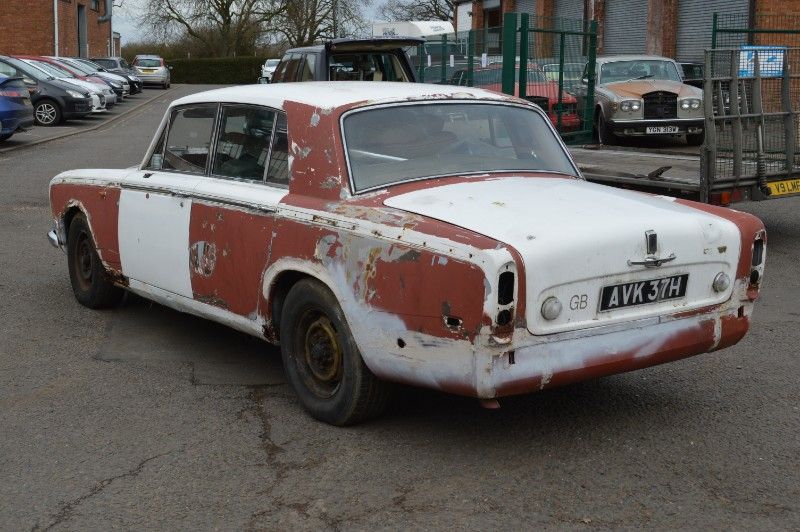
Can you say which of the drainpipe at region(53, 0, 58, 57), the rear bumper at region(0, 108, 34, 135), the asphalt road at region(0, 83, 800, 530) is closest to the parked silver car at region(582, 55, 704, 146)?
the rear bumper at region(0, 108, 34, 135)

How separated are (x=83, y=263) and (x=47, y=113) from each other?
22342mm

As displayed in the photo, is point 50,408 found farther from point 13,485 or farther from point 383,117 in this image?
point 383,117

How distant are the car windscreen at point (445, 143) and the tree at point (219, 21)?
68542mm

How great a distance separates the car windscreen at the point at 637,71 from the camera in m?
21.2

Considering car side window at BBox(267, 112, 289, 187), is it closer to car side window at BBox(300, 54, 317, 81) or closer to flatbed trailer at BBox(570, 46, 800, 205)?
flatbed trailer at BBox(570, 46, 800, 205)


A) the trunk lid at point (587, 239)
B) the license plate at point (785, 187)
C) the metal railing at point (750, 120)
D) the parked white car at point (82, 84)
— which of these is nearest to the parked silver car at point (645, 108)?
the metal railing at point (750, 120)

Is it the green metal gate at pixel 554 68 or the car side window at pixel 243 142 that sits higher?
the green metal gate at pixel 554 68

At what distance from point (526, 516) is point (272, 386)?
7.05 feet

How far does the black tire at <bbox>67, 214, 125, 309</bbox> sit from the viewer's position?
7.43 meters

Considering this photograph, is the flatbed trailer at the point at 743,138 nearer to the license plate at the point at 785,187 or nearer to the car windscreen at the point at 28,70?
the license plate at the point at 785,187

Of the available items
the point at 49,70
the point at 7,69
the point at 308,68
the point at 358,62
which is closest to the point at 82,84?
the point at 49,70

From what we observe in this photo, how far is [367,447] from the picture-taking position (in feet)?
16.0

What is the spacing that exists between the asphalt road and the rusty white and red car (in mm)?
362

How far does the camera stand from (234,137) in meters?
6.10
